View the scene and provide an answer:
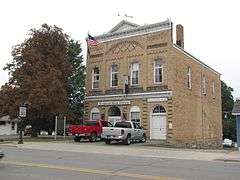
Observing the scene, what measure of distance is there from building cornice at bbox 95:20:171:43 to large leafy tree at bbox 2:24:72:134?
433 centimetres

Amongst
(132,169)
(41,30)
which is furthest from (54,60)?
(132,169)

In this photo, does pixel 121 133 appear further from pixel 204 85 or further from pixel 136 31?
pixel 204 85

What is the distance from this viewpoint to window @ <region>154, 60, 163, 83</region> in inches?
1456

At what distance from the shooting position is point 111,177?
12398 millimetres

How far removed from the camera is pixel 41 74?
38.8 metres

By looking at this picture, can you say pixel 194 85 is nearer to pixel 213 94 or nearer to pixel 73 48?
pixel 213 94

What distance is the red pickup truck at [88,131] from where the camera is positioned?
111 ft

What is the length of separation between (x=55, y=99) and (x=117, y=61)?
23.1 ft

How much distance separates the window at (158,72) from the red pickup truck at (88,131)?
6.67 metres


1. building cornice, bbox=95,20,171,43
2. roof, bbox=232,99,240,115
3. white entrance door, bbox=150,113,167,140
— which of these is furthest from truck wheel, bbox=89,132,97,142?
roof, bbox=232,99,240,115

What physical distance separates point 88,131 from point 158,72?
862 centimetres

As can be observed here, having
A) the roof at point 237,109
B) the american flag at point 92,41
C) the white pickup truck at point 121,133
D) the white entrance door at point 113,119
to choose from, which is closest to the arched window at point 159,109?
the white entrance door at point 113,119

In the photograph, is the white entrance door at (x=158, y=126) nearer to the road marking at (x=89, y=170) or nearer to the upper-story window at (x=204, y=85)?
the upper-story window at (x=204, y=85)

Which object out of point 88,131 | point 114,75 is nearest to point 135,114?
point 114,75
